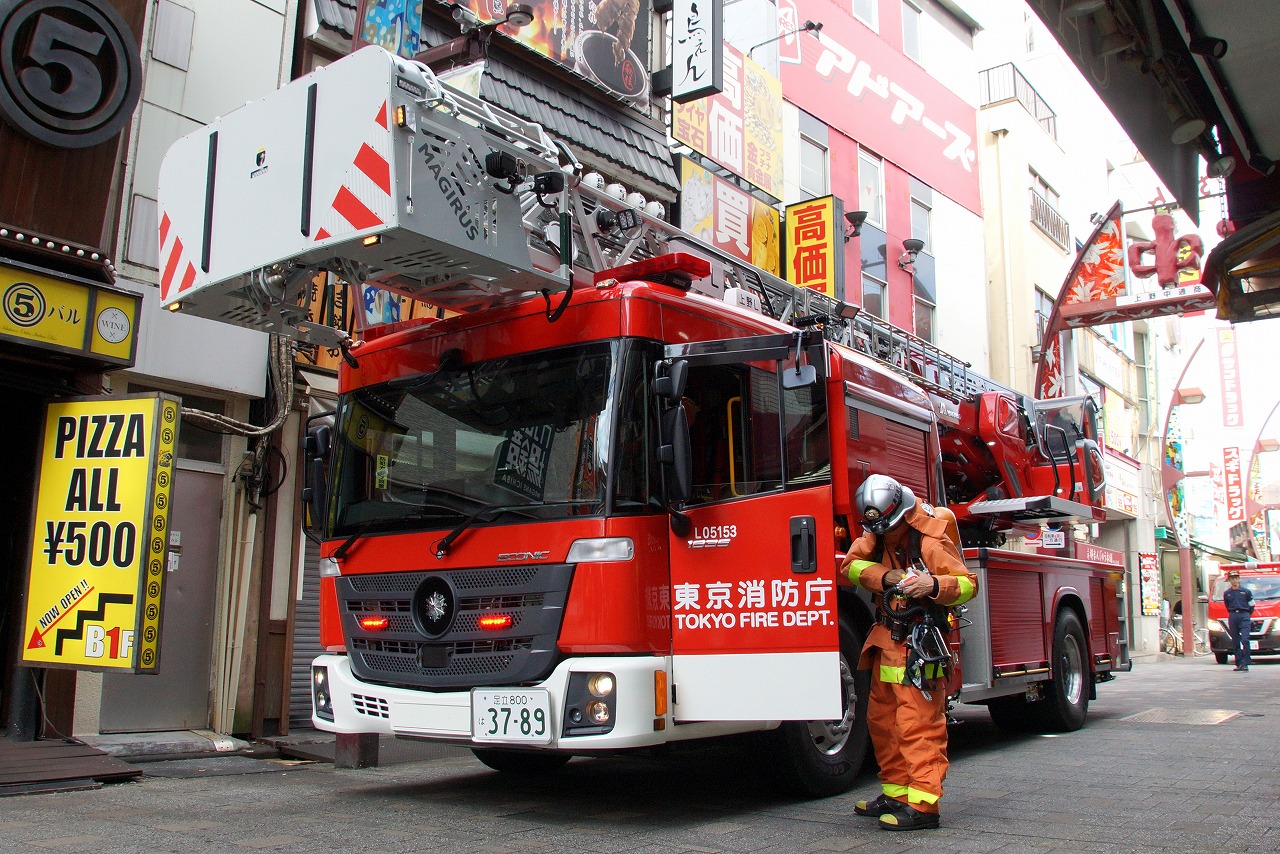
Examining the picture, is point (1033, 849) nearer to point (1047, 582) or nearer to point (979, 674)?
point (979, 674)

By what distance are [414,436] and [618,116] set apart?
8526mm

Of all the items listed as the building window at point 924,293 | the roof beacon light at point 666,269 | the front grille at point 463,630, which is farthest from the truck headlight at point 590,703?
the building window at point 924,293

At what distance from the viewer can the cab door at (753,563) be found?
5.65 m

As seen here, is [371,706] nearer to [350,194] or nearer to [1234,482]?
[350,194]

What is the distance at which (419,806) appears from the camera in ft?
20.9

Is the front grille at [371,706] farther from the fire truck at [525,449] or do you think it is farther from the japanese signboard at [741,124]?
the japanese signboard at [741,124]

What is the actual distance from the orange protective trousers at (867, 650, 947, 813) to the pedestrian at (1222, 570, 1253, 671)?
1717 centimetres

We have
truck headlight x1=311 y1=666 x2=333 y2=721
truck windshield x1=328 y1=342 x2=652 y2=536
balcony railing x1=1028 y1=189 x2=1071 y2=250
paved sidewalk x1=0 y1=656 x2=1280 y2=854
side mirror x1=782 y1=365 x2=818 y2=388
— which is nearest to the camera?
paved sidewalk x1=0 y1=656 x2=1280 y2=854

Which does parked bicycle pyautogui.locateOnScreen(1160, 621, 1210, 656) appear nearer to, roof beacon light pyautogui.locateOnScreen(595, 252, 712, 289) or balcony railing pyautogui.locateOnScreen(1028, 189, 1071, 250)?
balcony railing pyautogui.locateOnScreen(1028, 189, 1071, 250)

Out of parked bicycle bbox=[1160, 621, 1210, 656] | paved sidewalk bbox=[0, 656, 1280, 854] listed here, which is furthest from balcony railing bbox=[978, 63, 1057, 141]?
paved sidewalk bbox=[0, 656, 1280, 854]

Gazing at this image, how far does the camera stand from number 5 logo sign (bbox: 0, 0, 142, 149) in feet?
25.5

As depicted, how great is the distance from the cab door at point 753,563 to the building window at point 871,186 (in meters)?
13.8

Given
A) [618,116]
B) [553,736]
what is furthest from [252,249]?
[618,116]

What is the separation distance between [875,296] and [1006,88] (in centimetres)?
1015
